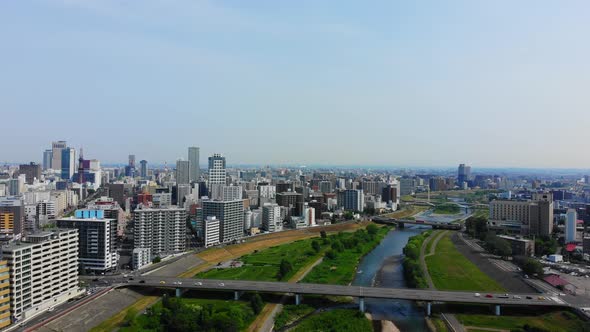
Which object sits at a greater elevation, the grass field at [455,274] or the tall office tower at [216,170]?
the tall office tower at [216,170]

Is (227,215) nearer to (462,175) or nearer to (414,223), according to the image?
(414,223)

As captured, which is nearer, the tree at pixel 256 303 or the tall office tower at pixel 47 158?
the tree at pixel 256 303

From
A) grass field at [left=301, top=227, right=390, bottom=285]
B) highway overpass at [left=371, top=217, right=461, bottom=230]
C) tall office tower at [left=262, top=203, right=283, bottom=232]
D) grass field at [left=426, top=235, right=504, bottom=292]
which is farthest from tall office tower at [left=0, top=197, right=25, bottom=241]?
highway overpass at [left=371, top=217, right=461, bottom=230]

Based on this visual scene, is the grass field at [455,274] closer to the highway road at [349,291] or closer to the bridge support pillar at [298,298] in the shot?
the highway road at [349,291]

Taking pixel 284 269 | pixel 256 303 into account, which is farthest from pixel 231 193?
pixel 256 303

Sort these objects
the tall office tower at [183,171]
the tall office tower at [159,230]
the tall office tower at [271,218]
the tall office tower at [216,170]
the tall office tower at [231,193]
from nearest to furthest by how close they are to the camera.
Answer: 1. the tall office tower at [159,230]
2. the tall office tower at [271,218]
3. the tall office tower at [231,193]
4. the tall office tower at [216,170]
5. the tall office tower at [183,171]

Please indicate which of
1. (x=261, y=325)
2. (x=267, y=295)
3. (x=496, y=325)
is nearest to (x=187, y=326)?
(x=261, y=325)

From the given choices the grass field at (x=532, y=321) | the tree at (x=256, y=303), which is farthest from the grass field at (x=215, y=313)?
the grass field at (x=532, y=321)
